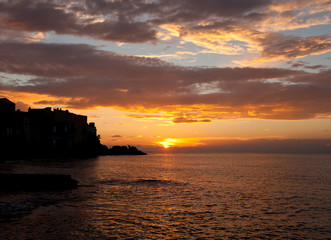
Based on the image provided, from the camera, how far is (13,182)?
35.2 metres

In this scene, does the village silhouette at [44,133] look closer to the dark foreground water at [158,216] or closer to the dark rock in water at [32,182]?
A: the dark rock in water at [32,182]

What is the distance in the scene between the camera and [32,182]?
117 ft

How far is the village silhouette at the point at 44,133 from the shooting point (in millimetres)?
101250

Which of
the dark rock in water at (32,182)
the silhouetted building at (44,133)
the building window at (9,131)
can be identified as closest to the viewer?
the dark rock in water at (32,182)

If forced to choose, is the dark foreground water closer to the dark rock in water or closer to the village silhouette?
the dark rock in water

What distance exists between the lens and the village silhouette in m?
101

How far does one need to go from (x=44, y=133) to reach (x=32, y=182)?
91783 millimetres

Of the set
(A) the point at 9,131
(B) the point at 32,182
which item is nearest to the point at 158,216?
(B) the point at 32,182

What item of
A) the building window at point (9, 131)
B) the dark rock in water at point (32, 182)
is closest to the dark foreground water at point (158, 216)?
the dark rock in water at point (32, 182)

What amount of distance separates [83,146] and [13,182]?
11387 centimetres

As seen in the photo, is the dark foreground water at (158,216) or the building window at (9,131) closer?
the dark foreground water at (158,216)

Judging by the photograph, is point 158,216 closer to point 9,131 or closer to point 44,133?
point 9,131

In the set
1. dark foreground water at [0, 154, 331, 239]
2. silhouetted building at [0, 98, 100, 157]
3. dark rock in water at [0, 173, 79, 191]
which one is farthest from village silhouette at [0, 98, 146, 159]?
dark foreground water at [0, 154, 331, 239]

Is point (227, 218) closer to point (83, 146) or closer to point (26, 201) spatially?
point (26, 201)
